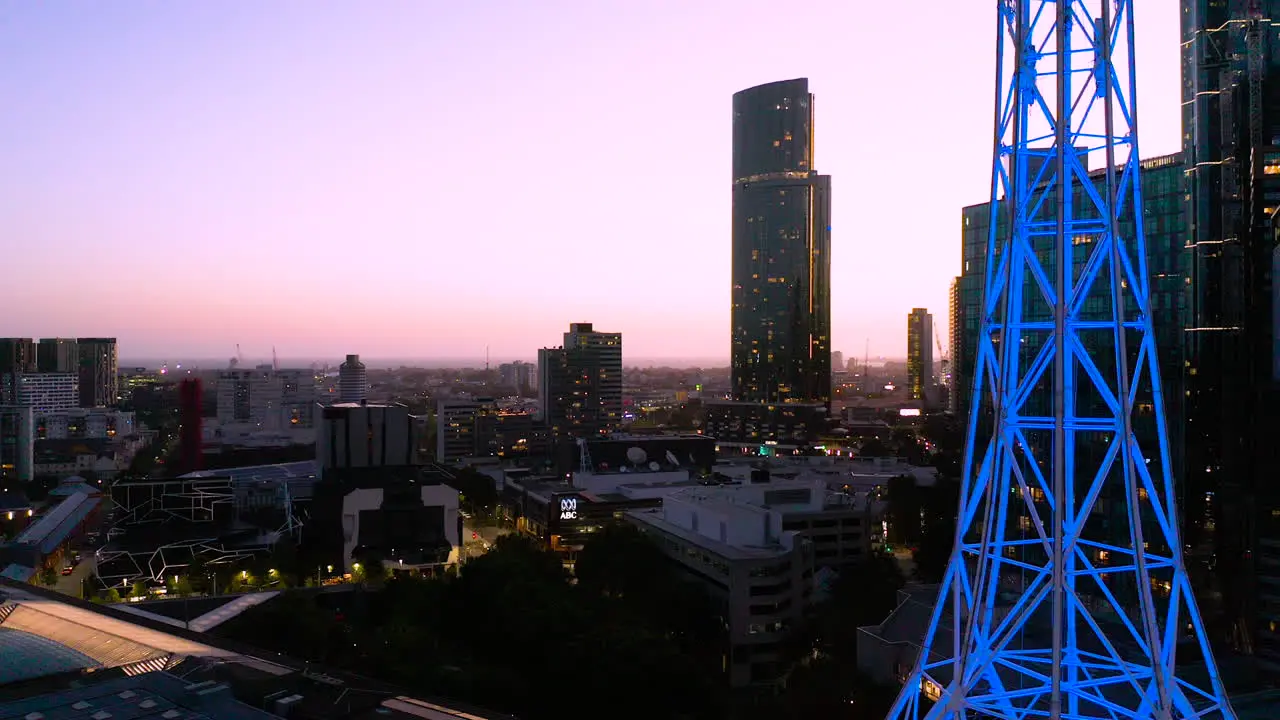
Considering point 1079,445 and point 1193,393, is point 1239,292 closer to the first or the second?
point 1193,393

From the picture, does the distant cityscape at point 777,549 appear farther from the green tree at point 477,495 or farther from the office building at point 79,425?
the office building at point 79,425

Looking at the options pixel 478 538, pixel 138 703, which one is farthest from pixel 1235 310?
pixel 478 538

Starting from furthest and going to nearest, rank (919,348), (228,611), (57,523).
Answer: (919,348)
(57,523)
(228,611)

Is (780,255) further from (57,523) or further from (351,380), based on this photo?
(57,523)

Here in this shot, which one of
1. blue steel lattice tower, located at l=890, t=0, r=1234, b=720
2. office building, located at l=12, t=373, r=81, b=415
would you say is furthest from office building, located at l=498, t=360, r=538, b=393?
blue steel lattice tower, located at l=890, t=0, r=1234, b=720

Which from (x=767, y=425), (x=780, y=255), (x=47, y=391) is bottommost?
(x=767, y=425)

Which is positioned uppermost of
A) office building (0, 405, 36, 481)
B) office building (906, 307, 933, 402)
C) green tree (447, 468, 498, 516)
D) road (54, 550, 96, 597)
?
office building (906, 307, 933, 402)

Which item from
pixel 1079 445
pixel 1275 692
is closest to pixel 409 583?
pixel 1079 445

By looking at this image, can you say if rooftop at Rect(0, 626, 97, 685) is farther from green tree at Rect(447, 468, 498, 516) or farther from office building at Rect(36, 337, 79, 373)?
office building at Rect(36, 337, 79, 373)
